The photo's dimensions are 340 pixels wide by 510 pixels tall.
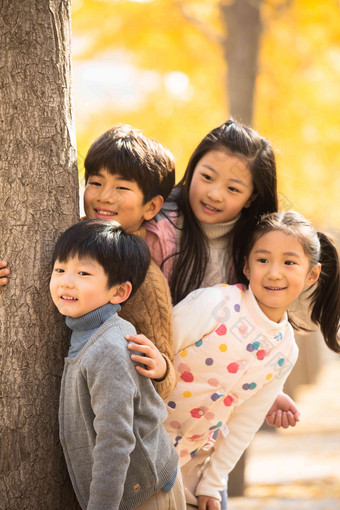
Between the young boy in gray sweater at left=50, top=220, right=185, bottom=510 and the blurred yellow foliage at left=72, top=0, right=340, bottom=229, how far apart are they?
5.37 metres

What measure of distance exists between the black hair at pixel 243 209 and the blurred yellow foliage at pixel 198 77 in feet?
14.6

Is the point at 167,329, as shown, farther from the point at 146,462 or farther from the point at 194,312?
the point at 146,462

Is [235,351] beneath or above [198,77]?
beneath

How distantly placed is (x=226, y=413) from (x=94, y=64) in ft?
20.3

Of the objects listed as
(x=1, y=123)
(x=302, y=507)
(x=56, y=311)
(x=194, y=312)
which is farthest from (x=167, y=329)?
(x=302, y=507)

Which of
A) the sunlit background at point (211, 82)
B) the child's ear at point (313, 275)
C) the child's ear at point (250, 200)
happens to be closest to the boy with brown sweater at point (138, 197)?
the child's ear at point (250, 200)

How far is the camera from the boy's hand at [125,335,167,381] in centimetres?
218

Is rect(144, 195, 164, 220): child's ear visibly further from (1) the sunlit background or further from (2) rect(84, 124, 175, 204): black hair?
(1) the sunlit background

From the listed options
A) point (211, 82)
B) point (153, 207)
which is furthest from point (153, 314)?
point (211, 82)

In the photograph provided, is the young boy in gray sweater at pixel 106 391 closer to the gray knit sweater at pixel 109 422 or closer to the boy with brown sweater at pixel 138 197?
the gray knit sweater at pixel 109 422

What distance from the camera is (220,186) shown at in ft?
9.61

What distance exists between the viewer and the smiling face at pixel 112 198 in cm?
261

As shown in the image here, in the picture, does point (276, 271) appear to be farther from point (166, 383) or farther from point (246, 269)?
point (166, 383)

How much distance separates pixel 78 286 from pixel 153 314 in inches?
15.2
